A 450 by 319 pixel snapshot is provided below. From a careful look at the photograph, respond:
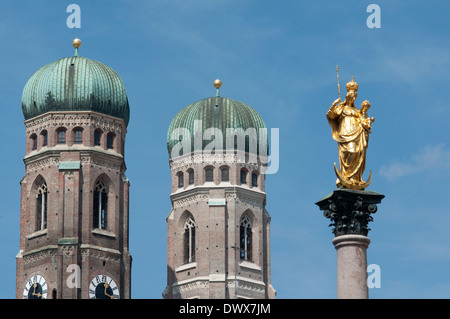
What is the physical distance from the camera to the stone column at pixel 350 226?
62.8 meters

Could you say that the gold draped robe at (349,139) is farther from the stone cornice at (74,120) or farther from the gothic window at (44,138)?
the gothic window at (44,138)

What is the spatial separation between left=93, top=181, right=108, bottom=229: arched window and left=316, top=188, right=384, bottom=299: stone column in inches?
2585

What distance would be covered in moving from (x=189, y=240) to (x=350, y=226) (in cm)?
7527

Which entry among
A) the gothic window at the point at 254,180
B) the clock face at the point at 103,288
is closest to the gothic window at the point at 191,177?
the gothic window at the point at 254,180

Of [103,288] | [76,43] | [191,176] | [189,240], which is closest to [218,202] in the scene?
[191,176]

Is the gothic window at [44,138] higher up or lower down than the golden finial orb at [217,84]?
lower down

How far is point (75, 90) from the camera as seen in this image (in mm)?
130500

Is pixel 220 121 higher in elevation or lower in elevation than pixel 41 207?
higher

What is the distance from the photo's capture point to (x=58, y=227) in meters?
126

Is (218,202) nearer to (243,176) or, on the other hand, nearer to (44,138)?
(243,176)
